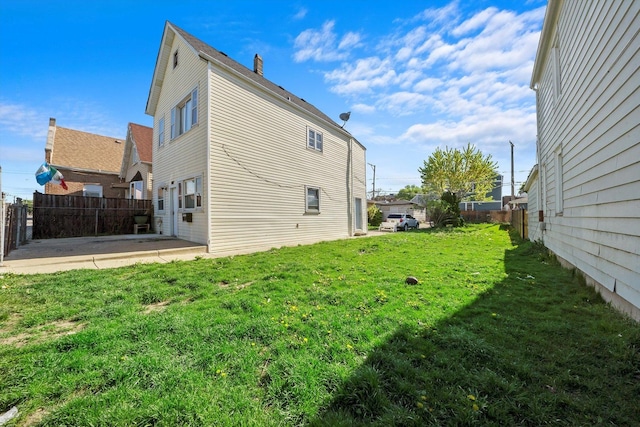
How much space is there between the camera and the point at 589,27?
14.9 feet

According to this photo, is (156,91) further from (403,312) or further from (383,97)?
(403,312)

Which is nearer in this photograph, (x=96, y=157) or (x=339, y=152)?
(x=339, y=152)

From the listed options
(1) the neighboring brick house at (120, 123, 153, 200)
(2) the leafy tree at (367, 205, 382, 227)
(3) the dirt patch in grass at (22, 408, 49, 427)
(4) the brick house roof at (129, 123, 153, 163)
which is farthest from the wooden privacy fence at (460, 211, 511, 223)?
(3) the dirt patch in grass at (22, 408, 49, 427)

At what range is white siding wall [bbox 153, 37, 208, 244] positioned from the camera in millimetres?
9258

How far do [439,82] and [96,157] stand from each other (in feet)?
75.7

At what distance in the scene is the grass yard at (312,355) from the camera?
184 centimetres

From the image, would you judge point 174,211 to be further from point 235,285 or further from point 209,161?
point 235,285

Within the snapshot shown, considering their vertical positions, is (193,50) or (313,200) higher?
(193,50)

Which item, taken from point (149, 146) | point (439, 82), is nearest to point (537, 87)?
point (439, 82)

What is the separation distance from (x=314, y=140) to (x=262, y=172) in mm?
4220

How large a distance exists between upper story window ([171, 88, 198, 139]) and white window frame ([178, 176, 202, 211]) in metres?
2.09

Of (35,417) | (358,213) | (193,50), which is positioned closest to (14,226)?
(193,50)

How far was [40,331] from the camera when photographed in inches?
119

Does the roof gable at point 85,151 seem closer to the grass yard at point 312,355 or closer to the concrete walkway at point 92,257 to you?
the concrete walkway at point 92,257
